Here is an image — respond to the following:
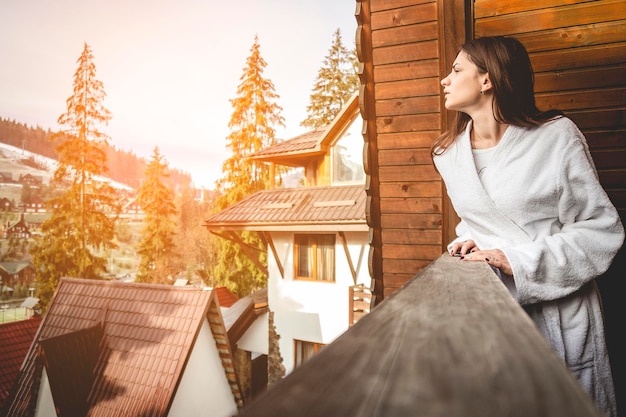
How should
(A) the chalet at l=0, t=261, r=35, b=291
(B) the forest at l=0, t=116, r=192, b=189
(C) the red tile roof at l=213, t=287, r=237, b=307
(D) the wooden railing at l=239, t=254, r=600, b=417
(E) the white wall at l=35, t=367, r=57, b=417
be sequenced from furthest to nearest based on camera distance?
1. (B) the forest at l=0, t=116, r=192, b=189
2. (A) the chalet at l=0, t=261, r=35, b=291
3. (C) the red tile roof at l=213, t=287, r=237, b=307
4. (E) the white wall at l=35, t=367, r=57, b=417
5. (D) the wooden railing at l=239, t=254, r=600, b=417

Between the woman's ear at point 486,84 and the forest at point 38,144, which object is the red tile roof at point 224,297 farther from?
the woman's ear at point 486,84

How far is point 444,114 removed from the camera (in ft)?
6.62

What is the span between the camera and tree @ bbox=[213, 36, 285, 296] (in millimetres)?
15227

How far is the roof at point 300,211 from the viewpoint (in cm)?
687

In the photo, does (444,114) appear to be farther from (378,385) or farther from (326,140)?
(326,140)

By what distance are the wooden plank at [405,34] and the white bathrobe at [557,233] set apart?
1.26m

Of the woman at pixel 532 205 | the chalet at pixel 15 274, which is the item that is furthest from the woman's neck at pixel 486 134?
the chalet at pixel 15 274

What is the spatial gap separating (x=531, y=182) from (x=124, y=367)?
6.98 meters

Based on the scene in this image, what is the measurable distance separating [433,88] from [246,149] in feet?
53.2

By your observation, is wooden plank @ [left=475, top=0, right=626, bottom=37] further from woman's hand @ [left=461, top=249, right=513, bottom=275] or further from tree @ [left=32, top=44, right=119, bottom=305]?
tree @ [left=32, top=44, right=119, bottom=305]

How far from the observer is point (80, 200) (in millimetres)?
15016

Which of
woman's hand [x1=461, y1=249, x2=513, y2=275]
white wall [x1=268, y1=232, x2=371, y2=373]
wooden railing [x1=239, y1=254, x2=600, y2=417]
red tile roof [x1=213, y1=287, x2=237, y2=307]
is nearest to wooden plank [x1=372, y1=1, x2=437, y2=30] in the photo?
woman's hand [x1=461, y1=249, x2=513, y2=275]

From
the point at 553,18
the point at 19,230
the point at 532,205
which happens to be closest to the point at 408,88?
the point at 553,18

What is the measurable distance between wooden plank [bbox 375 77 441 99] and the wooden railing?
6.15 feet
